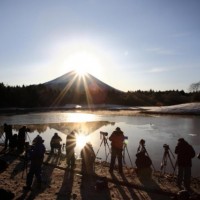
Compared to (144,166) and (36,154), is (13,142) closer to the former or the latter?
(36,154)

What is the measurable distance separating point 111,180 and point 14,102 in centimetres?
10620

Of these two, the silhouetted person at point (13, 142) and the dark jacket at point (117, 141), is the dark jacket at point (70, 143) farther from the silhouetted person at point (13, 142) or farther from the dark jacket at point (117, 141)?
the silhouetted person at point (13, 142)

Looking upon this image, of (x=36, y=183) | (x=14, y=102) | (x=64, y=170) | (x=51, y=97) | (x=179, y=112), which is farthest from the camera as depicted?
(x=51, y=97)

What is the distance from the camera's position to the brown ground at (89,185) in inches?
488

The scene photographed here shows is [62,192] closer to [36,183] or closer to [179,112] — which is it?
[36,183]

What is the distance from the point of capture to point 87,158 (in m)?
16.6

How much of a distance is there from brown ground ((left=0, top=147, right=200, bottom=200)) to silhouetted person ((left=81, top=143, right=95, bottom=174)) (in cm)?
41

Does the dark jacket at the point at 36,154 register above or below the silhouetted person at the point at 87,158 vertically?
above

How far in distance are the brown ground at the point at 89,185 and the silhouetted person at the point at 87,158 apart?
414 mm

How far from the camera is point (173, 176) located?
53.3 ft

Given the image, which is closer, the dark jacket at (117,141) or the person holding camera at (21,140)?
the dark jacket at (117,141)

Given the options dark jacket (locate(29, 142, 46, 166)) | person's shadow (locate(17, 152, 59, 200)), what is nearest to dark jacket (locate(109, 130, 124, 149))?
person's shadow (locate(17, 152, 59, 200))

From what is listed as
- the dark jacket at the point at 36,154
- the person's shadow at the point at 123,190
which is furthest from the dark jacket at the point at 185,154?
the dark jacket at the point at 36,154

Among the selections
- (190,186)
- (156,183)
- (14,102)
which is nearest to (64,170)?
(156,183)
